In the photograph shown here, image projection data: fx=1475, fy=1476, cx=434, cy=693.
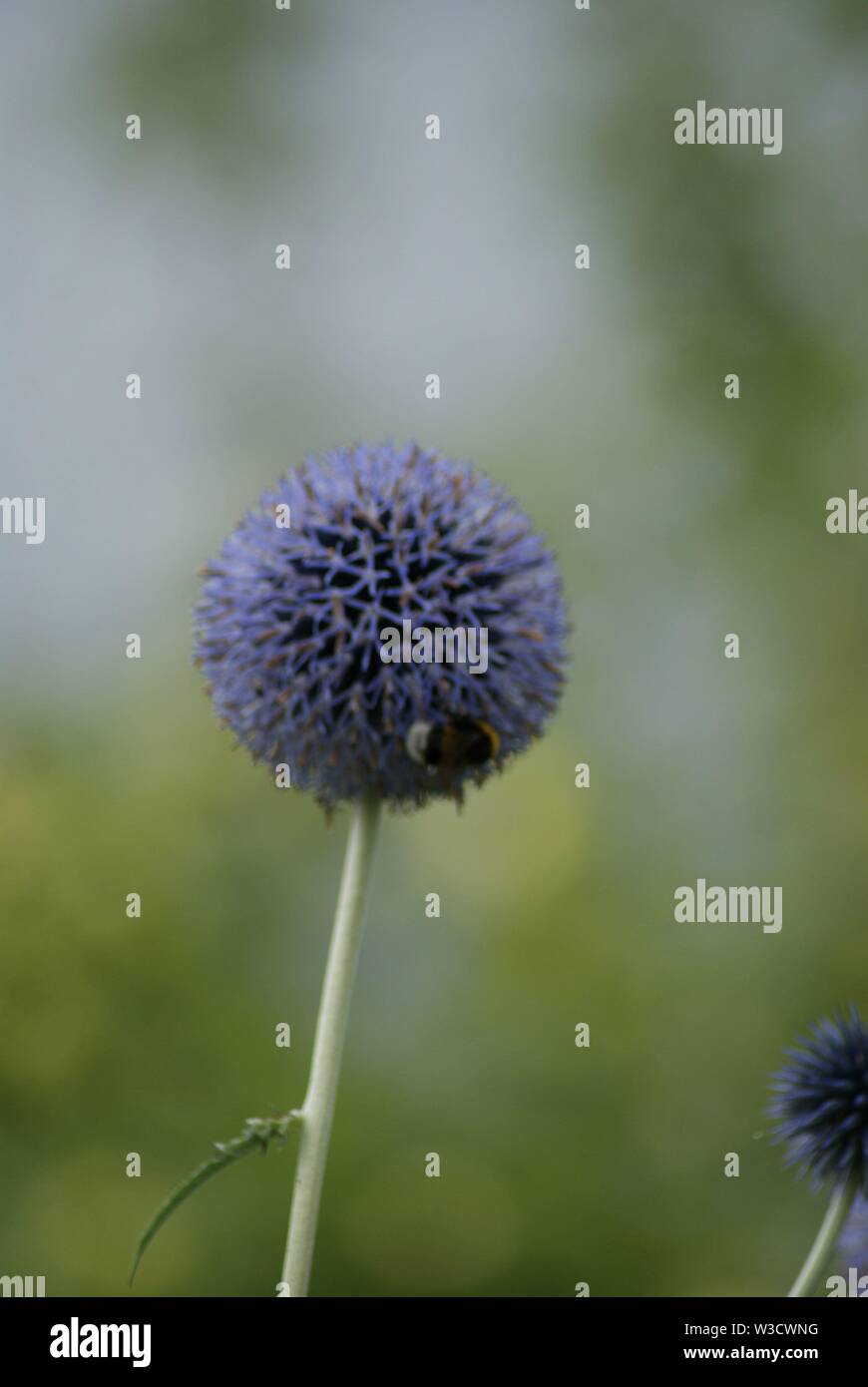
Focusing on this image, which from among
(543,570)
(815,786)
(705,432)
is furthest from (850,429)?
(543,570)

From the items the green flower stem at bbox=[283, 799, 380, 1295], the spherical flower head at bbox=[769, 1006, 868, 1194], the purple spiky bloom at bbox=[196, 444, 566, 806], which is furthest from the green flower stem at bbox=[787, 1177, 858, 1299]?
the purple spiky bloom at bbox=[196, 444, 566, 806]

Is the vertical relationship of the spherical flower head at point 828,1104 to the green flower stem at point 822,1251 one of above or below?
above

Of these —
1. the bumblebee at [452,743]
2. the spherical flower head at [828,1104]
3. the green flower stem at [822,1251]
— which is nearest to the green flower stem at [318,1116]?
the bumblebee at [452,743]

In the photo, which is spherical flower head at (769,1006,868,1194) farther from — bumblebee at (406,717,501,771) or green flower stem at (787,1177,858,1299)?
bumblebee at (406,717,501,771)

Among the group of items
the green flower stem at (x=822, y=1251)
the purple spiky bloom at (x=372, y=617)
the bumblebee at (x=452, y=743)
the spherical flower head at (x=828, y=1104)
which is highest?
the purple spiky bloom at (x=372, y=617)

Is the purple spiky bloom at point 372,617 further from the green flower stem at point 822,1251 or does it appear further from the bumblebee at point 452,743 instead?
the green flower stem at point 822,1251
